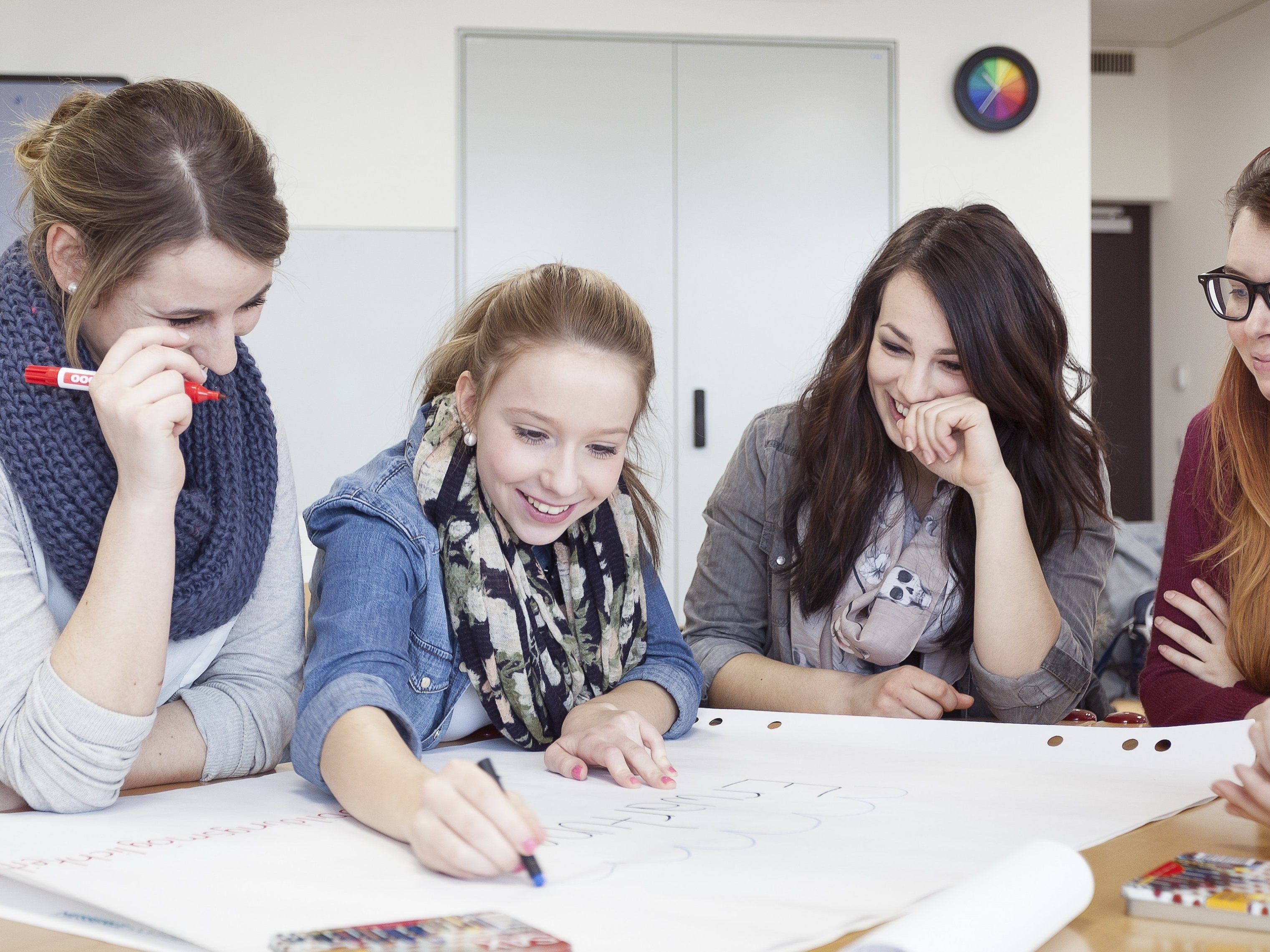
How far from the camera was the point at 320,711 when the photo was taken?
0.86 m

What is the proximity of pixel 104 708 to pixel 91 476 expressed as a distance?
0.67ft

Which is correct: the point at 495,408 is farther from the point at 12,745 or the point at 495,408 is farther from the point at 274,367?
the point at 274,367

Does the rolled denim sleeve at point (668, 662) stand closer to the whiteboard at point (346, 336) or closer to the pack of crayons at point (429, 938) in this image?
the pack of crayons at point (429, 938)

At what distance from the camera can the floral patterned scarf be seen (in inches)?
40.4

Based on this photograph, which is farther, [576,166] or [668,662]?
[576,166]

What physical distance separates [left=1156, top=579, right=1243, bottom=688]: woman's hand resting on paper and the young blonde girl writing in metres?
0.49

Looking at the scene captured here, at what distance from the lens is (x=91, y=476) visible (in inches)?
36.0

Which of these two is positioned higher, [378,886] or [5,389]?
[5,389]

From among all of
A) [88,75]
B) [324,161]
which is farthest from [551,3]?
[88,75]

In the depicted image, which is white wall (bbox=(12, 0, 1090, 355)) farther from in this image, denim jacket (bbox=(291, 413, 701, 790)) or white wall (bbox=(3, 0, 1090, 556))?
denim jacket (bbox=(291, 413, 701, 790))

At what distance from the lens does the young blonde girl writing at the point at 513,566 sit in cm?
93

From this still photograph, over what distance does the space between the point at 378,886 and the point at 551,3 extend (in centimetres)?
316

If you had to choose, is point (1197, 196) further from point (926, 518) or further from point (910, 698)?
point (910, 698)

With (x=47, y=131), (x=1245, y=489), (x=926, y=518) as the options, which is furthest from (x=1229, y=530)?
(x=47, y=131)
